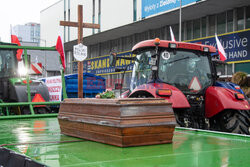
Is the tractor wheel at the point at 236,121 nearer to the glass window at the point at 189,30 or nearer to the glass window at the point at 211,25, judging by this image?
the glass window at the point at 211,25

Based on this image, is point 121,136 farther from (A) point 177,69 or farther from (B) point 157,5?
(B) point 157,5

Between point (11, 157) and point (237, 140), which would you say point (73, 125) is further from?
point (237, 140)

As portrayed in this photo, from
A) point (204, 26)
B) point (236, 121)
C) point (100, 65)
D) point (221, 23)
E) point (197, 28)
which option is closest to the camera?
point (236, 121)

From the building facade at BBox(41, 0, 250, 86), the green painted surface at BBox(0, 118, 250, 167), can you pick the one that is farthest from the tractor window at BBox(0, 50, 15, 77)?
the building facade at BBox(41, 0, 250, 86)

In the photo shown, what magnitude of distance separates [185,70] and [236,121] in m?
1.57

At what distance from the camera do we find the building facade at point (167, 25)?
22406 mm

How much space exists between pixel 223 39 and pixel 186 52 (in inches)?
636

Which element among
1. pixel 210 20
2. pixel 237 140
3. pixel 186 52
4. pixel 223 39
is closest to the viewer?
pixel 237 140

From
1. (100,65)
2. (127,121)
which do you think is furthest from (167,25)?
(127,121)

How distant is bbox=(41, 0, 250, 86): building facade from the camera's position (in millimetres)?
22406

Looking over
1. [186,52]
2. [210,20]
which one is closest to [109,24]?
[210,20]

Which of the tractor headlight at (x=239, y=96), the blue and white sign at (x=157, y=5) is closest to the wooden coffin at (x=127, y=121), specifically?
the tractor headlight at (x=239, y=96)

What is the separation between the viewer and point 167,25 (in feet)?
95.8

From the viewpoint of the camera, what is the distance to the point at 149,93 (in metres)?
7.41
